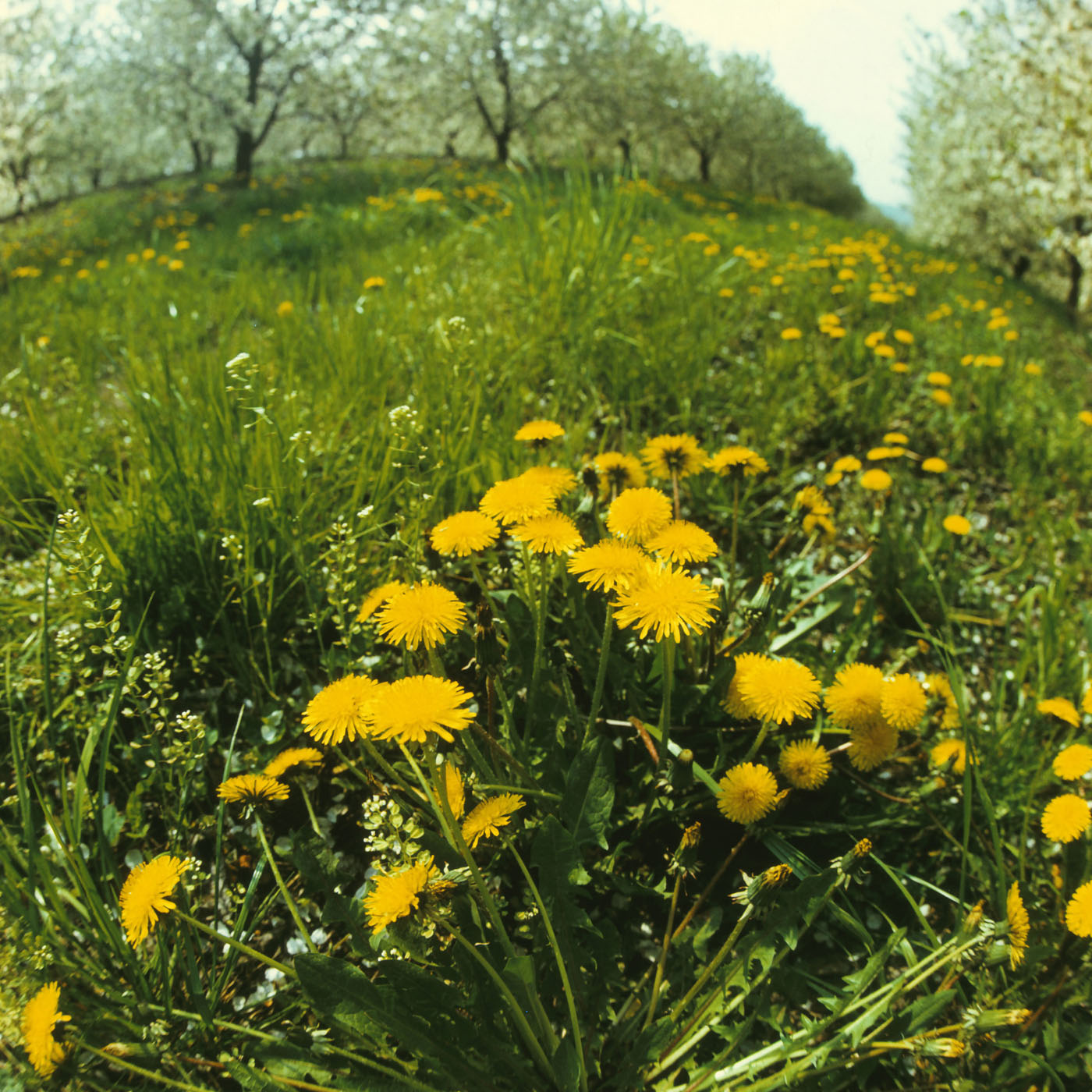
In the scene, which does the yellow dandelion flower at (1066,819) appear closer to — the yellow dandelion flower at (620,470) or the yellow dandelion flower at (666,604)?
the yellow dandelion flower at (666,604)

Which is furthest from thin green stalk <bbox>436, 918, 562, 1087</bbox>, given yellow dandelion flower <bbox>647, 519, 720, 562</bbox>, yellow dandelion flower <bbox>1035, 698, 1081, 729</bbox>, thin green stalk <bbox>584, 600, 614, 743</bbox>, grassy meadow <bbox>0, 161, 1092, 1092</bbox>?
yellow dandelion flower <bbox>1035, 698, 1081, 729</bbox>

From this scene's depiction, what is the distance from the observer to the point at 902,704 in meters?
1.16

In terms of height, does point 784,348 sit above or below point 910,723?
above

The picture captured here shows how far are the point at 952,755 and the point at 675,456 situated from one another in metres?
0.80

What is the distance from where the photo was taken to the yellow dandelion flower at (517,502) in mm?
1072

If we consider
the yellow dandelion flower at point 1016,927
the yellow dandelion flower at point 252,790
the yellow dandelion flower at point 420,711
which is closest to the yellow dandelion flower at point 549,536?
the yellow dandelion flower at point 420,711

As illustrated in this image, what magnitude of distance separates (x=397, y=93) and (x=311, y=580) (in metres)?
21.0

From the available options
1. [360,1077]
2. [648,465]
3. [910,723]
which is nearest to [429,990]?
[360,1077]

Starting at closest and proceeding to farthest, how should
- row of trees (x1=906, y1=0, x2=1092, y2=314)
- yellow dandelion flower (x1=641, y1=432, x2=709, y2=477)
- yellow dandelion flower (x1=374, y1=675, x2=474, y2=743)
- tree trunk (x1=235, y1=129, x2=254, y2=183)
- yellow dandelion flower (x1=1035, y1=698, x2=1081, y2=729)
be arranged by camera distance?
yellow dandelion flower (x1=374, y1=675, x2=474, y2=743)
yellow dandelion flower (x1=1035, y1=698, x2=1081, y2=729)
yellow dandelion flower (x1=641, y1=432, x2=709, y2=477)
row of trees (x1=906, y1=0, x2=1092, y2=314)
tree trunk (x1=235, y1=129, x2=254, y2=183)

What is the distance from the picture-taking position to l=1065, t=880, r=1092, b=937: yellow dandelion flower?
0.94 metres

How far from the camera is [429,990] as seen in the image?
0.91 metres

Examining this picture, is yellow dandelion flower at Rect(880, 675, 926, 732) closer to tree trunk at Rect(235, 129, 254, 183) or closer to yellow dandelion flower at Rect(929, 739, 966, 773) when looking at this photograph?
yellow dandelion flower at Rect(929, 739, 966, 773)

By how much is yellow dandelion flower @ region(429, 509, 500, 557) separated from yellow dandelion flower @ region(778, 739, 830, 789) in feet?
2.06

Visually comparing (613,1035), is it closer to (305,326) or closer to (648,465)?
(648,465)
